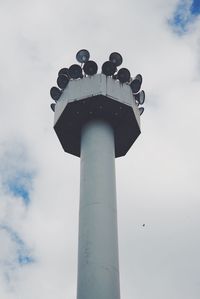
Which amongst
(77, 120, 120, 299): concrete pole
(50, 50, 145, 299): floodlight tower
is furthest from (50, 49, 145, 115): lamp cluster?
(77, 120, 120, 299): concrete pole

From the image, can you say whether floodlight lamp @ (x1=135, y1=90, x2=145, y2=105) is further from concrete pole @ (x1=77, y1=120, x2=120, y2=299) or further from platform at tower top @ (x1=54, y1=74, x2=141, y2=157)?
concrete pole @ (x1=77, y1=120, x2=120, y2=299)

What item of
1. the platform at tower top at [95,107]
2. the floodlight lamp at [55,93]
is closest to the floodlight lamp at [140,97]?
the platform at tower top at [95,107]

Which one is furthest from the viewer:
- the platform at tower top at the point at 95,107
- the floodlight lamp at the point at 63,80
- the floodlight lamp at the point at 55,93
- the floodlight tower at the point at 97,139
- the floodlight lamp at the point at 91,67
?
the floodlight lamp at the point at 55,93

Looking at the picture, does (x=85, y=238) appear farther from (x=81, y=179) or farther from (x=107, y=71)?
(x=107, y=71)

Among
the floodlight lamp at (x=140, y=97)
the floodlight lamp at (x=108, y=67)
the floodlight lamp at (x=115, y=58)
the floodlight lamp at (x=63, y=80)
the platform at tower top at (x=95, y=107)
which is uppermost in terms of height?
the floodlight lamp at (x=115, y=58)

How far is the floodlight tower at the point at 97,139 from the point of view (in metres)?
15.1

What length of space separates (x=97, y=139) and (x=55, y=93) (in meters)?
3.95

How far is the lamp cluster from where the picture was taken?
776 inches

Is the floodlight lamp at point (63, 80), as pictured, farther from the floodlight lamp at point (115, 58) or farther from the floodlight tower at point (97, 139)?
the floodlight lamp at point (115, 58)

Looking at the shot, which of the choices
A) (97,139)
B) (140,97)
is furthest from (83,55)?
(97,139)

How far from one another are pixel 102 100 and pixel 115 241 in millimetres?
6502

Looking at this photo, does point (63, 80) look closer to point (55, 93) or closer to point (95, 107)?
point (55, 93)

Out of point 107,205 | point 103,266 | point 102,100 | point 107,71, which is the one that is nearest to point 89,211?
point 107,205

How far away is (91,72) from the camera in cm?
1970
